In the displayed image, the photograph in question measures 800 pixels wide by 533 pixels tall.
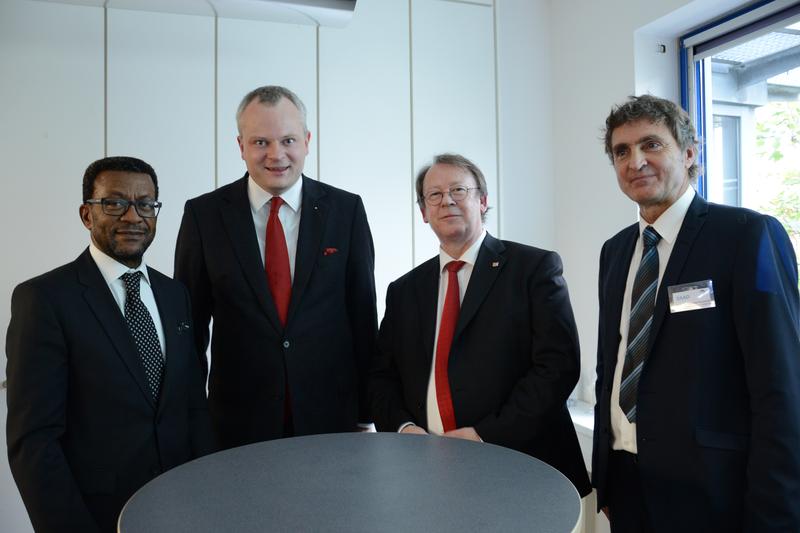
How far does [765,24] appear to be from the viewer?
324cm

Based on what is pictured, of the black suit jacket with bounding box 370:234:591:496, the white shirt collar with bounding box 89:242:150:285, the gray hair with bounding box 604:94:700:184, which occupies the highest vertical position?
the gray hair with bounding box 604:94:700:184

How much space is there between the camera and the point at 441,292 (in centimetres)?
225

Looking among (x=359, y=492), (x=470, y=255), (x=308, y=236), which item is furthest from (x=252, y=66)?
(x=359, y=492)

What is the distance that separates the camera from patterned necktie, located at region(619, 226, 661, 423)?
186 centimetres

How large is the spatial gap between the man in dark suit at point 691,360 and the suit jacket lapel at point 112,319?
4.53 feet

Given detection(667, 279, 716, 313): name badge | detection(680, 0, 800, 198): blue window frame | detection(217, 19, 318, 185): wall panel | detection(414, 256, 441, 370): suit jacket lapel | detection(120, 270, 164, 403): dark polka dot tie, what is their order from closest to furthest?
detection(667, 279, 716, 313): name badge, detection(120, 270, 164, 403): dark polka dot tie, detection(414, 256, 441, 370): suit jacket lapel, detection(680, 0, 800, 198): blue window frame, detection(217, 19, 318, 185): wall panel

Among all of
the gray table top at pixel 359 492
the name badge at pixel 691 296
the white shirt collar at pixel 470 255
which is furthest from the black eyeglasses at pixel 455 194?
the gray table top at pixel 359 492

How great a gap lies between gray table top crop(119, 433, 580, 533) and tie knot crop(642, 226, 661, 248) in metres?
0.79

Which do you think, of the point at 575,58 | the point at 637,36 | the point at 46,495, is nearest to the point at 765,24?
the point at 637,36

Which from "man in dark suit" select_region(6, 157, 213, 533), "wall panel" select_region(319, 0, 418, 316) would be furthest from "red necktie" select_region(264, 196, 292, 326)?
"wall panel" select_region(319, 0, 418, 316)

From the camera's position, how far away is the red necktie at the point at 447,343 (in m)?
2.08

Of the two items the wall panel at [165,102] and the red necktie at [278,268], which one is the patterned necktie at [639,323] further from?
the wall panel at [165,102]

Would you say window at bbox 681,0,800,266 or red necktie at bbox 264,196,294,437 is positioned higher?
window at bbox 681,0,800,266

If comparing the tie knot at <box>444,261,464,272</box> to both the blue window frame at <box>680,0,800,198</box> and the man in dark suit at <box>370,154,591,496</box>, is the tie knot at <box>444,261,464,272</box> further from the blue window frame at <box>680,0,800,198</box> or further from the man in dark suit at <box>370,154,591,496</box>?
the blue window frame at <box>680,0,800,198</box>
